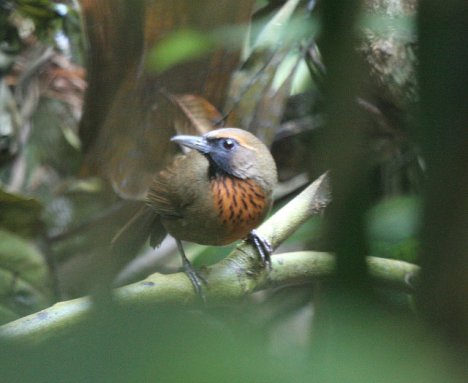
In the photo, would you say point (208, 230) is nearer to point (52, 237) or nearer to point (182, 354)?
point (52, 237)

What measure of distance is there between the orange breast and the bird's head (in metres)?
0.06

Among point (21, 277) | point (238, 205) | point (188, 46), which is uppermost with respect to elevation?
point (188, 46)

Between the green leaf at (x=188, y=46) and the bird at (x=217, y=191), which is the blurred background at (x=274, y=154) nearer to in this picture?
the green leaf at (x=188, y=46)

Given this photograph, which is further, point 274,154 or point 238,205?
point 274,154

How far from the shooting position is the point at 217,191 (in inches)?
98.3

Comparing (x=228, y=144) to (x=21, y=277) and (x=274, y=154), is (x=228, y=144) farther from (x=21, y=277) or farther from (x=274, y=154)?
(x=21, y=277)

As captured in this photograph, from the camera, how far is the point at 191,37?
1.84 metres

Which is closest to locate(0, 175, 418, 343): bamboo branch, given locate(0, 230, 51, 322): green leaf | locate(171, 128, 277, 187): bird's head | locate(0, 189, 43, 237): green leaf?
locate(171, 128, 277, 187): bird's head

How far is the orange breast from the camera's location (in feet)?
7.95

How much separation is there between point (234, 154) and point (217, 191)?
19cm

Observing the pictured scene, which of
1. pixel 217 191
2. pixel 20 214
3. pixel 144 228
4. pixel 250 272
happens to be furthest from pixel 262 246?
pixel 20 214

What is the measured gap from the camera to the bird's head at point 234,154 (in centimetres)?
259

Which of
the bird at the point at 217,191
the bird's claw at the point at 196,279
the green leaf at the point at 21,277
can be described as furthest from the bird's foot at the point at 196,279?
the green leaf at the point at 21,277

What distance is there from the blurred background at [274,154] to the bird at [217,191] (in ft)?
0.65
